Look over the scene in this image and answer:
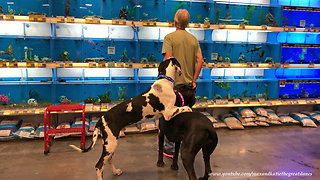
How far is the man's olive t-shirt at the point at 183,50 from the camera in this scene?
9.72 ft

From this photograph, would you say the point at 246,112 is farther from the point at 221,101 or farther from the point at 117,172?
the point at 117,172

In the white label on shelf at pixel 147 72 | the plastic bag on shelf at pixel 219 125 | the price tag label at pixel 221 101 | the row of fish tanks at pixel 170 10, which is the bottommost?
the plastic bag on shelf at pixel 219 125

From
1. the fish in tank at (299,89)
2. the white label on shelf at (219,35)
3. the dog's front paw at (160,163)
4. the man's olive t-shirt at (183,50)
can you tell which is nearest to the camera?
the man's olive t-shirt at (183,50)

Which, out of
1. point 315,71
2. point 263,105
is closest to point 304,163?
point 263,105

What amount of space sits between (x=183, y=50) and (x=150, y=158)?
5.58 feet

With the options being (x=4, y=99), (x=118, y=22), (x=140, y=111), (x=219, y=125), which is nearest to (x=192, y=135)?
(x=140, y=111)

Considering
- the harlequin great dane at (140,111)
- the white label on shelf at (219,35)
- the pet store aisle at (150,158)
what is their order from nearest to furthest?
1. the harlequin great dane at (140,111)
2. the pet store aisle at (150,158)
3. the white label on shelf at (219,35)

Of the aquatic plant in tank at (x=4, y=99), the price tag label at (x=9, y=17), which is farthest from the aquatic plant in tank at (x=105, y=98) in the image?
the price tag label at (x=9, y=17)

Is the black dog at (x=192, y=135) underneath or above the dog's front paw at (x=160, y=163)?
Answer: above

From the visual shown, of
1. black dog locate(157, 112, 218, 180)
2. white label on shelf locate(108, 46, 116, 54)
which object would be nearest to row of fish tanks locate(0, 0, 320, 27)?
white label on shelf locate(108, 46, 116, 54)

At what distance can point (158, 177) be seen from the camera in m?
3.03

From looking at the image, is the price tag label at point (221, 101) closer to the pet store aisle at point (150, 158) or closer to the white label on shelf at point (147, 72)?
the pet store aisle at point (150, 158)

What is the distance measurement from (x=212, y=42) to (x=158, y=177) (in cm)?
325

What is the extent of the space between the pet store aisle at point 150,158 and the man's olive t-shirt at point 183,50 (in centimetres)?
128
